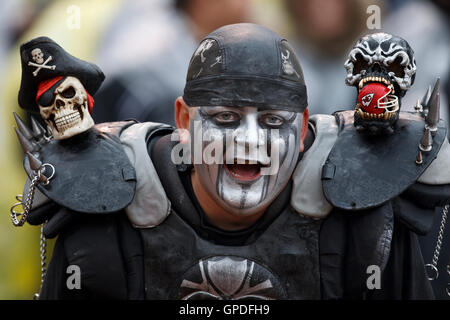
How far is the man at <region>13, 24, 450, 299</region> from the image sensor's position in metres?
2.91

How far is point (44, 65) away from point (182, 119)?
456 millimetres

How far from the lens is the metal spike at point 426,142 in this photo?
291cm

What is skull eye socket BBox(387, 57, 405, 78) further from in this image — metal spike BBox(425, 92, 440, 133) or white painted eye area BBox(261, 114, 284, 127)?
white painted eye area BBox(261, 114, 284, 127)

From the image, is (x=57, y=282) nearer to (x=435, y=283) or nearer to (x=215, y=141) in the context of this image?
(x=215, y=141)

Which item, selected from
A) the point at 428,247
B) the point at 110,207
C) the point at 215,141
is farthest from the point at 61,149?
the point at 428,247

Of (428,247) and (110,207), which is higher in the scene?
(110,207)

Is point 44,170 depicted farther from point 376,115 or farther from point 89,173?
point 376,115

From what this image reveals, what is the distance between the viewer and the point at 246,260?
3.02 m

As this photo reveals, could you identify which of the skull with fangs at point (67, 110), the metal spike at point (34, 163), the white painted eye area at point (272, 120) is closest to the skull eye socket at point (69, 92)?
the skull with fangs at point (67, 110)

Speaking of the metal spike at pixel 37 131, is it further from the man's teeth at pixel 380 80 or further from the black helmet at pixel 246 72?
the man's teeth at pixel 380 80

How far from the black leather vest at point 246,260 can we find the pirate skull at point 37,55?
2.02ft

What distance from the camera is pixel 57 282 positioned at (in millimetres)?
3125
